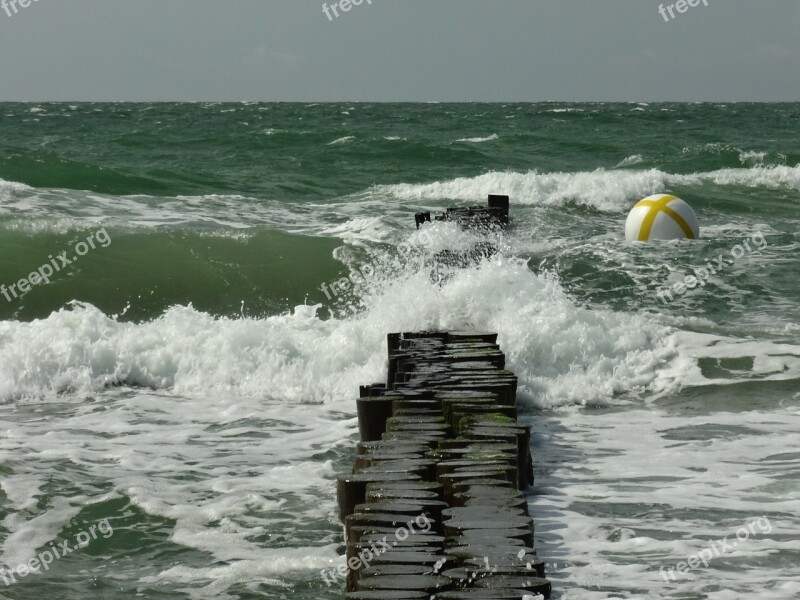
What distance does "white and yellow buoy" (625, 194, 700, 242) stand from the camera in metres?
13.5

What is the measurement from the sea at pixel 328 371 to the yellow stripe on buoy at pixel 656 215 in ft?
0.94

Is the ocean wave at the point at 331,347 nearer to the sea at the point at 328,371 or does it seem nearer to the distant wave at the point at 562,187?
the sea at the point at 328,371

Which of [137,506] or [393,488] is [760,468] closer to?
[393,488]

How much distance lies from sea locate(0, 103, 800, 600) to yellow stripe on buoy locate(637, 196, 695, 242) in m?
0.29

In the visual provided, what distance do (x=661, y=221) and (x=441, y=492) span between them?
9331 mm

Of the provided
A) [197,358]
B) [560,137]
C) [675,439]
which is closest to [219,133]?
[560,137]

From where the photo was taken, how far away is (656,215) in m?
13.5

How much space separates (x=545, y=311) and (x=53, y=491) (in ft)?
15.8

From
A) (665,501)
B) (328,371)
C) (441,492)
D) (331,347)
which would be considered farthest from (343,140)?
(441,492)

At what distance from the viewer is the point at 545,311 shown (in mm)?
9859

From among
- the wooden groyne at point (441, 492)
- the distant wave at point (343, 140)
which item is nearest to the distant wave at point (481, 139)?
the distant wave at point (343, 140)

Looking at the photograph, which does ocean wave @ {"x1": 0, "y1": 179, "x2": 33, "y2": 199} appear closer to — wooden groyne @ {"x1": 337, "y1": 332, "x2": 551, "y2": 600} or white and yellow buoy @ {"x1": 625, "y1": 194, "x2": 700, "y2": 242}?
white and yellow buoy @ {"x1": 625, "y1": 194, "x2": 700, "y2": 242}

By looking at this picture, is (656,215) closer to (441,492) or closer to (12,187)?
(441,492)

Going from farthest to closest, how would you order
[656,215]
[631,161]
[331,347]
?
[631,161] < [656,215] < [331,347]
